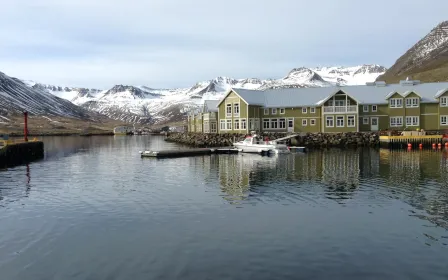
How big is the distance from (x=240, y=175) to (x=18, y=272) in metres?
25.2

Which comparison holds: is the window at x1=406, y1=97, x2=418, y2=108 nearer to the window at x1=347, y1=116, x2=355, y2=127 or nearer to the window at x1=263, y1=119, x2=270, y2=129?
the window at x1=347, y1=116, x2=355, y2=127

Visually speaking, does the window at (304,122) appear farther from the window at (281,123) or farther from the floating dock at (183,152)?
the floating dock at (183,152)

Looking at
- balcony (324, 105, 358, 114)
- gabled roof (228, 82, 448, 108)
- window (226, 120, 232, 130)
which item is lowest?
window (226, 120, 232, 130)

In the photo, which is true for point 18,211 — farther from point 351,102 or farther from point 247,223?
point 351,102

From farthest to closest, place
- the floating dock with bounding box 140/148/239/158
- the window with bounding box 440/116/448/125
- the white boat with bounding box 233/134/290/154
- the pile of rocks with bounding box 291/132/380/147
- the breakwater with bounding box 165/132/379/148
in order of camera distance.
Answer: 1. the window with bounding box 440/116/448/125
2. the breakwater with bounding box 165/132/379/148
3. the pile of rocks with bounding box 291/132/380/147
4. the white boat with bounding box 233/134/290/154
5. the floating dock with bounding box 140/148/239/158

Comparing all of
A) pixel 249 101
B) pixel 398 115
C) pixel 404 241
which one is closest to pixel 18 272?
pixel 404 241

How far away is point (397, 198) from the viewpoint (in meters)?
26.8

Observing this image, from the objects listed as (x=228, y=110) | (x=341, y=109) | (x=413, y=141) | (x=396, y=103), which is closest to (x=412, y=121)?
(x=396, y=103)

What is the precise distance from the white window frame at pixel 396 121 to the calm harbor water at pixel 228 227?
45453mm

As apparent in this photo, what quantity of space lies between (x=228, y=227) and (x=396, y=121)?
68279mm

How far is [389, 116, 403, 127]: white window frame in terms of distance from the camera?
8000 cm

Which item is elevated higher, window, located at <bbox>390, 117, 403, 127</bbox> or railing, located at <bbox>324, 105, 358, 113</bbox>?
railing, located at <bbox>324, 105, 358, 113</bbox>

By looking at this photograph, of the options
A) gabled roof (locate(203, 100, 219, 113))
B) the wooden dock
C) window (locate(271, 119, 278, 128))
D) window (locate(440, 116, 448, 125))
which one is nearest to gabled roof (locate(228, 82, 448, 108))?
window (locate(271, 119, 278, 128))

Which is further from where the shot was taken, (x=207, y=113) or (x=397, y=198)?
(x=207, y=113)
